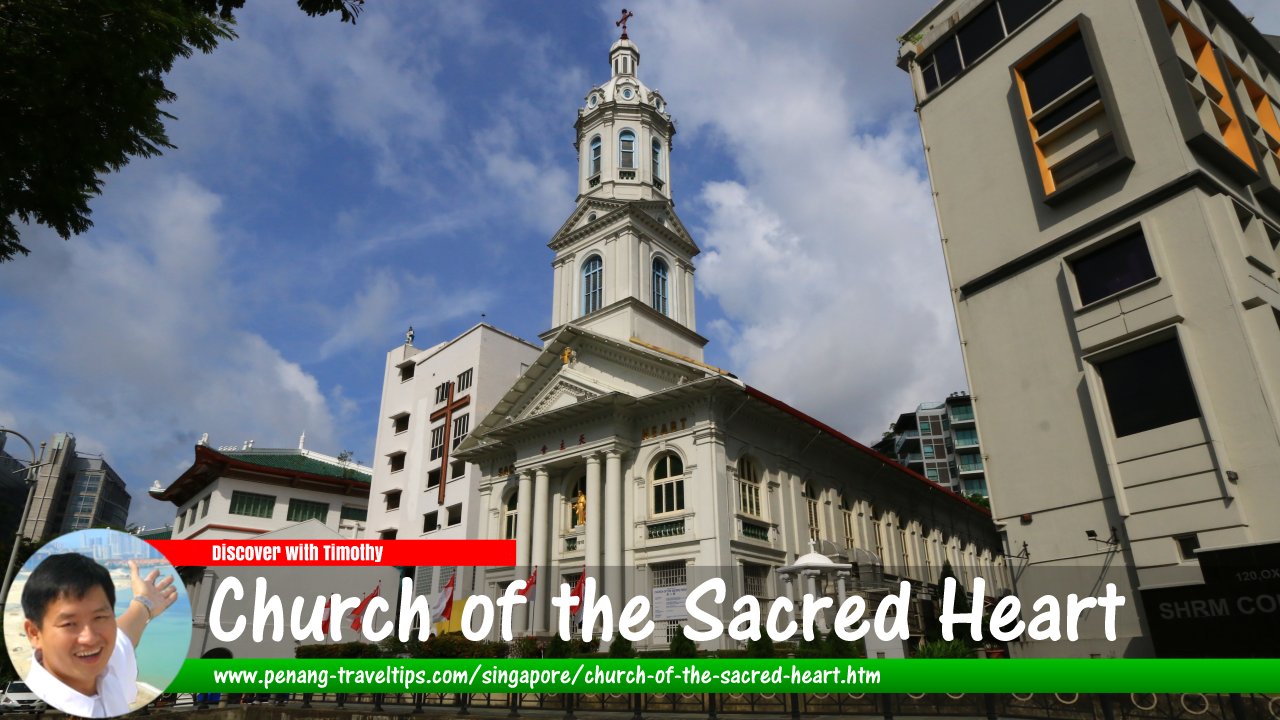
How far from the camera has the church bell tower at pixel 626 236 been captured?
38.9m

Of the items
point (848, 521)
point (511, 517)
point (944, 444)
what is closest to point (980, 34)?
point (848, 521)

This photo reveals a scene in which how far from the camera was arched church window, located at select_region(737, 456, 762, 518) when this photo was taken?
99.5 ft

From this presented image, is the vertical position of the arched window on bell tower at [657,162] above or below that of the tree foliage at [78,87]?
above

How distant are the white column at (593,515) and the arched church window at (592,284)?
10893 millimetres

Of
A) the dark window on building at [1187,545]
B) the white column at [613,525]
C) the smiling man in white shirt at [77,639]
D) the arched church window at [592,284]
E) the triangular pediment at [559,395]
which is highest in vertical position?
the arched church window at [592,284]

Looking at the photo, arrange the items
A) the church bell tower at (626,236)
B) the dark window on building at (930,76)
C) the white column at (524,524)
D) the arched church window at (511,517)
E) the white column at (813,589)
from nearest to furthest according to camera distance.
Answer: the white column at (813,589) → the dark window on building at (930,76) → the white column at (524,524) → the arched church window at (511,517) → the church bell tower at (626,236)

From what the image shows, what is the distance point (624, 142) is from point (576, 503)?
22.8m

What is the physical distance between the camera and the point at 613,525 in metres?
30.1

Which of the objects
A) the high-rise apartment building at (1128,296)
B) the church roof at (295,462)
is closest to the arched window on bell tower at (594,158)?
the high-rise apartment building at (1128,296)

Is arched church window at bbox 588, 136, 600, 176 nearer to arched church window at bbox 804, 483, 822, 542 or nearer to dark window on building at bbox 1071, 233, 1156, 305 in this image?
arched church window at bbox 804, 483, 822, 542

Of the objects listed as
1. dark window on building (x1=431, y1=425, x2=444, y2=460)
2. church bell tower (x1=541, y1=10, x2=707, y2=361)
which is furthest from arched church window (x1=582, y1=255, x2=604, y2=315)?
dark window on building (x1=431, y1=425, x2=444, y2=460)

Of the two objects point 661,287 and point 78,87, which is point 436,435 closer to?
point 661,287

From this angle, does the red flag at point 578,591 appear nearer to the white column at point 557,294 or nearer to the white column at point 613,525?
the white column at point 613,525

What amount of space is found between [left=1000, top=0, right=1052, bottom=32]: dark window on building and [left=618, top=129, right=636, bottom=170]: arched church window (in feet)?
75.5
